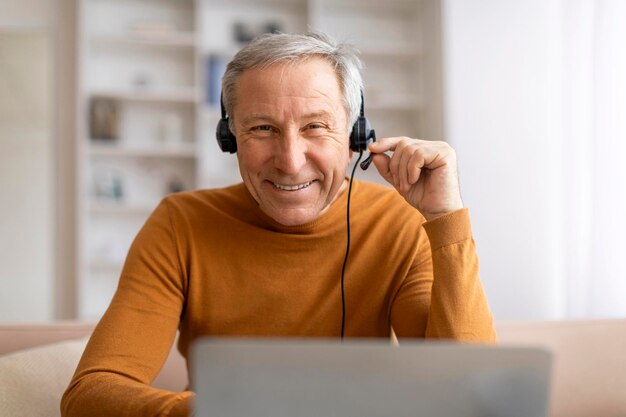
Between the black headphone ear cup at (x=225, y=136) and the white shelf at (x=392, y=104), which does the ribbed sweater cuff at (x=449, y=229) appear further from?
the white shelf at (x=392, y=104)

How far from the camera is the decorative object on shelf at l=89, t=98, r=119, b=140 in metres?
4.39

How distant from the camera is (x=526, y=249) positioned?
431cm

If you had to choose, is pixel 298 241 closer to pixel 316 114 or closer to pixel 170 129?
pixel 316 114

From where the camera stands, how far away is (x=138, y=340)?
125cm

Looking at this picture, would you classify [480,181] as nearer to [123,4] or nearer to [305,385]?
[123,4]

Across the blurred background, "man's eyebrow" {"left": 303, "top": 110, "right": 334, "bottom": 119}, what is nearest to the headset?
"man's eyebrow" {"left": 303, "top": 110, "right": 334, "bottom": 119}

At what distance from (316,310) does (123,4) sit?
3575 millimetres

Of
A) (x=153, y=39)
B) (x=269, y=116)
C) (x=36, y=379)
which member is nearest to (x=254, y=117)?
(x=269, y=116)

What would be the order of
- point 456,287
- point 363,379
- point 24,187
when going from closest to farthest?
point 363,379
point 456,287
point 24,187

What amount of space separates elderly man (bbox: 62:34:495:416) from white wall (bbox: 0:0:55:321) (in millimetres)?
3667

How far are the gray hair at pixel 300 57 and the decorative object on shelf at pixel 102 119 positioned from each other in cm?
317

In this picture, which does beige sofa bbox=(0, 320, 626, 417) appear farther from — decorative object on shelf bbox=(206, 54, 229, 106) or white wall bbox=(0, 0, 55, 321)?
white wall bbox=(0, 0, 55, 321)

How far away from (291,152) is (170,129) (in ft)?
10.9

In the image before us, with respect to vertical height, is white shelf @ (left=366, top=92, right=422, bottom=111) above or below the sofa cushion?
above
